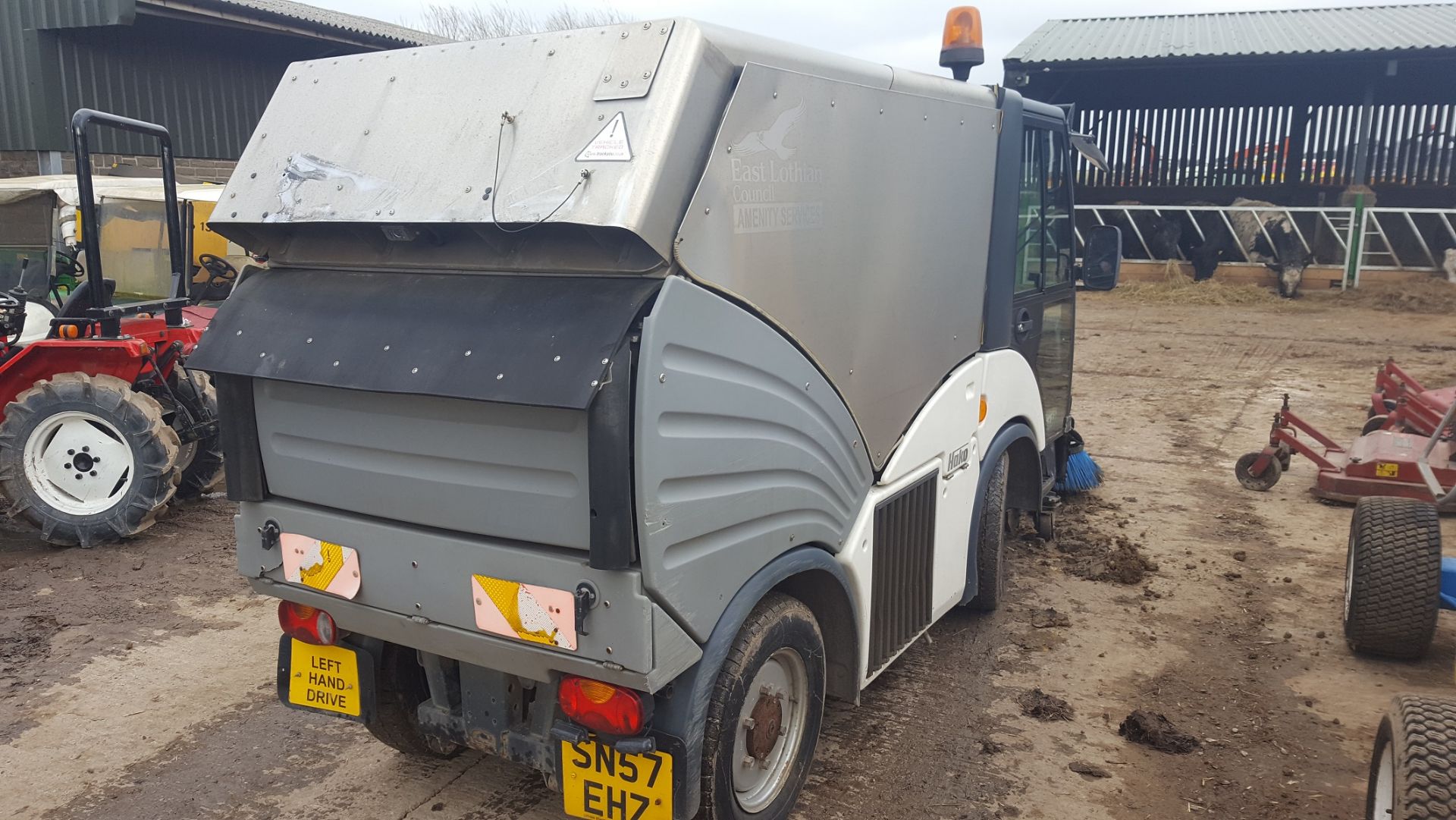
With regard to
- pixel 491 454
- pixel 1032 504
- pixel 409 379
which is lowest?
pixel 1032 504

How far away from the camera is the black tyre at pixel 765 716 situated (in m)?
2.82

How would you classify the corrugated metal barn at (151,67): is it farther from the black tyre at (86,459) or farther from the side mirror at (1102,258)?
the side mirror at (1102,258)

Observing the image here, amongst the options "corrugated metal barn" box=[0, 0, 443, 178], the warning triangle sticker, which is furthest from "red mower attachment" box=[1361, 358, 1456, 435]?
"corrugated metal barn" box=[0, 0, 443, 178]

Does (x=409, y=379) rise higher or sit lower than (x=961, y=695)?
higher

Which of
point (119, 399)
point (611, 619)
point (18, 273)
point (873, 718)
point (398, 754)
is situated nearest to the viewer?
point (611, 619)

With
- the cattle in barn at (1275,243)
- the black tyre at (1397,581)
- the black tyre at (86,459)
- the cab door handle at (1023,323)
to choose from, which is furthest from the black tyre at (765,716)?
the cattle in barn at (1275,243)

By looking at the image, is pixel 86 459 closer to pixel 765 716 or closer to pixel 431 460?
pixel 431 460

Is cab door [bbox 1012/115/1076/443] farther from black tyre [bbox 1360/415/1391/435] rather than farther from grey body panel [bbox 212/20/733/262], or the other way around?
black tyre [bbox 1360/415/1391/435]

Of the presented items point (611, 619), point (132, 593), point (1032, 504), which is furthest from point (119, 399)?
point (1032, 504)

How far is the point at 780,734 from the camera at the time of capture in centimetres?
322

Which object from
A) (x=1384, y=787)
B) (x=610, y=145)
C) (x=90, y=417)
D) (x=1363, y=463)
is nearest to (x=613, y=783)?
(x=610, y=145)

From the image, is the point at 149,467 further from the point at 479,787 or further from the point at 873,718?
the point at 873,718

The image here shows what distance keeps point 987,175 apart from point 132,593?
4.57m

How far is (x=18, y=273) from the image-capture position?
759 cm
